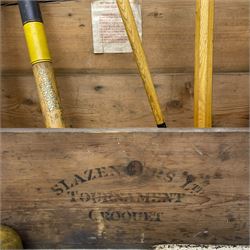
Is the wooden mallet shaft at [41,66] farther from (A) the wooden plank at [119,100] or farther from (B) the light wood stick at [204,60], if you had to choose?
(B) the light wood stick at [204,60]

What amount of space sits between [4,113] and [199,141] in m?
0.67

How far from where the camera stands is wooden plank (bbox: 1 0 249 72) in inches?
44.5

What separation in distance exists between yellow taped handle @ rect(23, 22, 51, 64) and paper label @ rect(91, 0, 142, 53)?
7.1 inches

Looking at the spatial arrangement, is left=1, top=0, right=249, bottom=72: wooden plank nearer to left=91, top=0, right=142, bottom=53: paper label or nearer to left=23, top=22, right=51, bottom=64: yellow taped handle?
left=91, top=0, right=142, bottom=53: paper label

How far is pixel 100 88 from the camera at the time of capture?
3.96 ft

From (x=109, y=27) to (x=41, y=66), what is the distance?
247 mm

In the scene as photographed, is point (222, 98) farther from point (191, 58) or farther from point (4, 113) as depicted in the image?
point (4, 113)

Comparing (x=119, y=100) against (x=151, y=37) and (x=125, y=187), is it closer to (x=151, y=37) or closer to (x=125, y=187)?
(x=151, y=37)

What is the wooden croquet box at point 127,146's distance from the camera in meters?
0.89

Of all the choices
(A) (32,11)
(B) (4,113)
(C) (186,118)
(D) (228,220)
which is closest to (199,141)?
(D) (228,220)

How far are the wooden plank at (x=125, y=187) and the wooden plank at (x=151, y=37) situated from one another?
14.6 inches

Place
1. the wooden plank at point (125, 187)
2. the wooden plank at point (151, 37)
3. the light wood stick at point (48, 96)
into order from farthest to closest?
the wooden plank at point (151, 37)
the light wood stick at point (48, 96)
the wooden plank at point (125, 187)

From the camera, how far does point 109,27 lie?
1.15 m

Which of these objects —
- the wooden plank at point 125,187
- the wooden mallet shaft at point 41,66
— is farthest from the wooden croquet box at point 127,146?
the wooden mallet shaft at point 41,66
